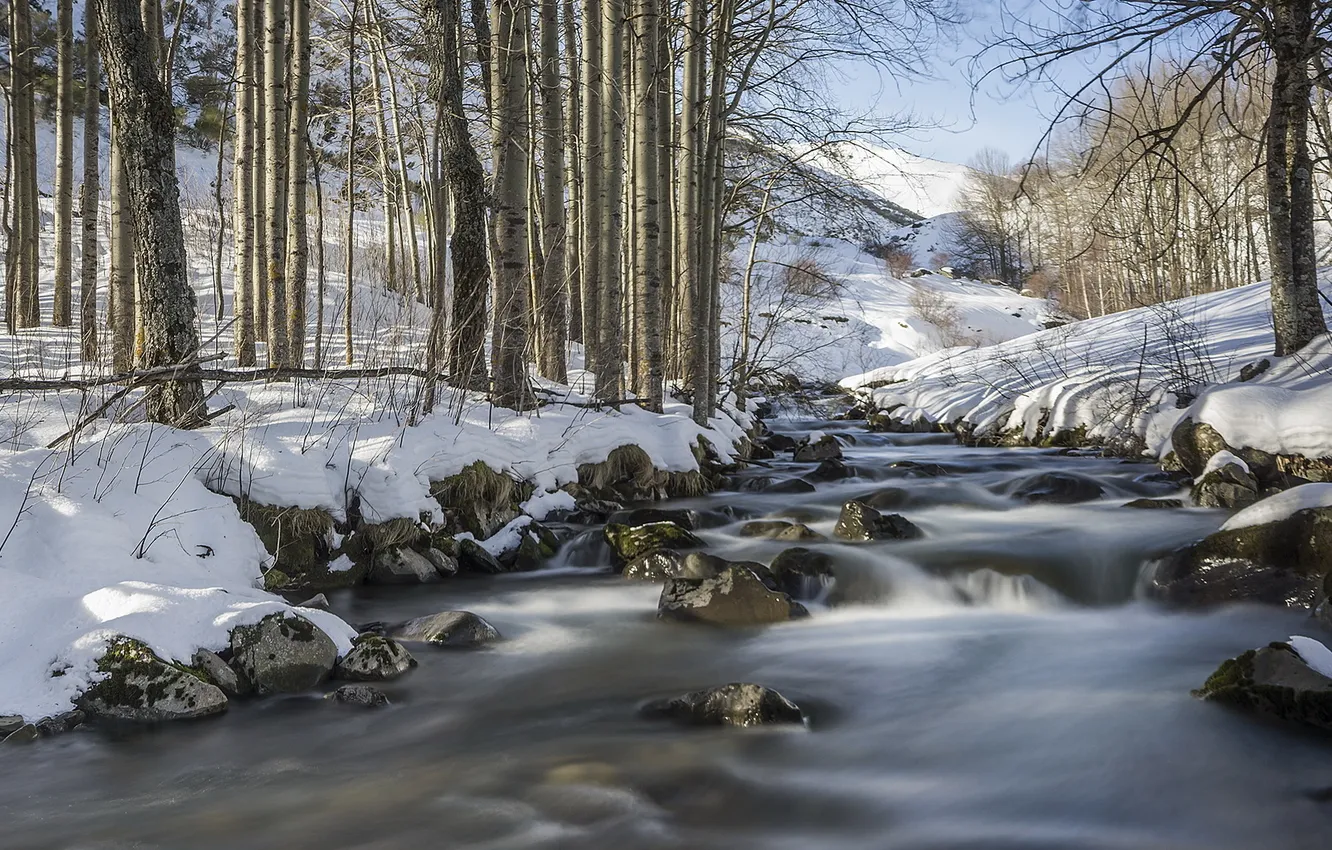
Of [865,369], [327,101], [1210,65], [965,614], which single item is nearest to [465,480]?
[965,614]

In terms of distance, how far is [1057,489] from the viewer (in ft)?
26.0

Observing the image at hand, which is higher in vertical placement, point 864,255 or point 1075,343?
point 864,255

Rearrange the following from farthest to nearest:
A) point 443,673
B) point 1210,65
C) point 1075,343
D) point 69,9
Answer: point 1075,343
point 69,9
point 1210,65
point 443,673

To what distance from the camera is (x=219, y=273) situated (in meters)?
14.9

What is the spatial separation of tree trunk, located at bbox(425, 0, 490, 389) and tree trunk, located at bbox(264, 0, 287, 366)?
9.16ft

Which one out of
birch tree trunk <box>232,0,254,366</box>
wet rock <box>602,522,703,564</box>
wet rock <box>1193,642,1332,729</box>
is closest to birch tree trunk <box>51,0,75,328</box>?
birch tree trunk <box>232,0,254,366</box>

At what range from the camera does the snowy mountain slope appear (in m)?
7.22

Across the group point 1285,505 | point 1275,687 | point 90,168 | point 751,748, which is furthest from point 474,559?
point 90,168

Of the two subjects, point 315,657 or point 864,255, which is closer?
point 315,657

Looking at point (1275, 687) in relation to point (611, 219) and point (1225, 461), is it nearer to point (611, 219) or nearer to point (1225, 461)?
point (1225, 461)

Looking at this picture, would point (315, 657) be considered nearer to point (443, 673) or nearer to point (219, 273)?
point (443, 673)

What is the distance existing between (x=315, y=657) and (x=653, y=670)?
5.00ft

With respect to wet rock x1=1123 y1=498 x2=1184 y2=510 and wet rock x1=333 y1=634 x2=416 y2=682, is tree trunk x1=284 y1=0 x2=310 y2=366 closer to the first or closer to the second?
wet rock x1=333 y1=634 x2=416 y2=682

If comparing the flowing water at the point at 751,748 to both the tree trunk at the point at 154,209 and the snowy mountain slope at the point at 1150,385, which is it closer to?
the tree trunk at the point at 154,209
